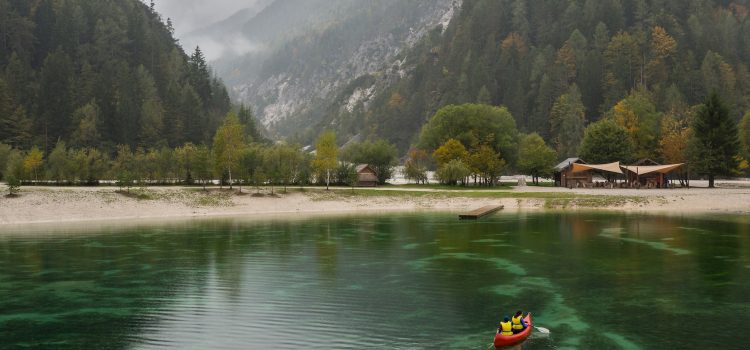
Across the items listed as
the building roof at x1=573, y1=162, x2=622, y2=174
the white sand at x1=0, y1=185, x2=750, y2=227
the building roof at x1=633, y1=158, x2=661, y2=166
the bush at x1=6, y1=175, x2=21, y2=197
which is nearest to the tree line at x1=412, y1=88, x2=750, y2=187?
the building roof at x1=633, y1=158, x2=661, y2=166

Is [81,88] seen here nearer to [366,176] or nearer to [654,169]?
[366,176]

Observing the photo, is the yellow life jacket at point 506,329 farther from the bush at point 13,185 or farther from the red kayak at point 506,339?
the bush at point 13,185

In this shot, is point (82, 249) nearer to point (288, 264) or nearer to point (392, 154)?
point (288, 264)

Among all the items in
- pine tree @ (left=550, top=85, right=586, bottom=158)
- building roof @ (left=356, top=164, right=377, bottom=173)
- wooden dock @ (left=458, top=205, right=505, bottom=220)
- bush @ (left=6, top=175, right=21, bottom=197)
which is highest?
pine tree @ (left=550, top=85, right=586, bottom=158)

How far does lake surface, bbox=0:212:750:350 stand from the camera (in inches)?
901

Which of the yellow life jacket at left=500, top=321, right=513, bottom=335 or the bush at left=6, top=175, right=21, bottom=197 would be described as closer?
the yellow life jacket at left=500, top=321, right=513, bottom=335

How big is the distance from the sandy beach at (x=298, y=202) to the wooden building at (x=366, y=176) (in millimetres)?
17177

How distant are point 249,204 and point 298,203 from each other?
8.27 m

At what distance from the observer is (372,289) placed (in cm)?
3222

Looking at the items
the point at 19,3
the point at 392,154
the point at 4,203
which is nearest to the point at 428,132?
the point at 392,154

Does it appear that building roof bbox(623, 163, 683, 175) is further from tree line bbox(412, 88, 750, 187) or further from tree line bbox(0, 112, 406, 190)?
A: tree line bbox(0, 112, 406, 190)

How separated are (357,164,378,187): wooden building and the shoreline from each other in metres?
16.3

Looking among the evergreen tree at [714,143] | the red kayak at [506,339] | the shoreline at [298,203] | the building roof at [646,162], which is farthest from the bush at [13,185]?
the evergreen tree at [714,143]

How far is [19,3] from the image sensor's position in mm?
188375
